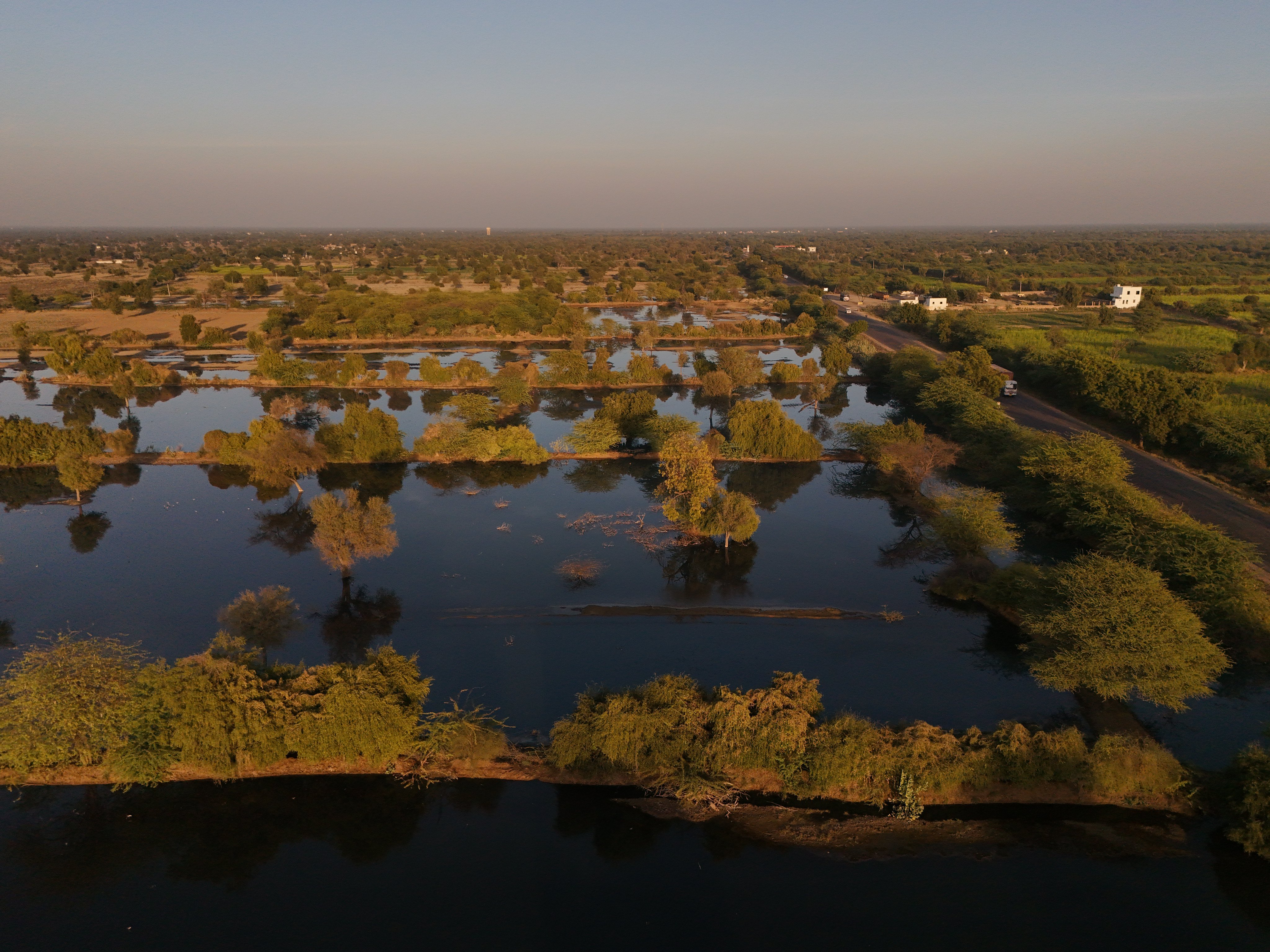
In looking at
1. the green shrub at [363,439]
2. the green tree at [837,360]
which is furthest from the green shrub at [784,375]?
the green shrub at [363,439]

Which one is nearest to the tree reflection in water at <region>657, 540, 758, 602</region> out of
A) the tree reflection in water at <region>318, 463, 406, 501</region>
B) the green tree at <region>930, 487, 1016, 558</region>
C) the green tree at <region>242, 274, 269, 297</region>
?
the green tree at <region>930, 487, 1016, 558</region>

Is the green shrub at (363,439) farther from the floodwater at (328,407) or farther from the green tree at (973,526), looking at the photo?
the green tree at (973,526)

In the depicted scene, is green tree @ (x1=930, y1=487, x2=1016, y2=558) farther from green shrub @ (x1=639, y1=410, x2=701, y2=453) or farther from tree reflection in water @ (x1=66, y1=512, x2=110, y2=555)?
tree reflection in water @ (x1=66, y1=512, x2=110, y2=555)

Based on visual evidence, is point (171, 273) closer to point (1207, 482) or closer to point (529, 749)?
point (529, 749)

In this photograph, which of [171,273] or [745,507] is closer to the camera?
[745,507]

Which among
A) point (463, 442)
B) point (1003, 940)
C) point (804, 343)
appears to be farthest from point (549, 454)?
point (804, 343)

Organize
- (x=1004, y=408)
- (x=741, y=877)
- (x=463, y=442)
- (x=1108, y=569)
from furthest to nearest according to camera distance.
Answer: (x=1004, y=408), (x=463, y=442), (x=1108, y=569), (x=741, y=877)

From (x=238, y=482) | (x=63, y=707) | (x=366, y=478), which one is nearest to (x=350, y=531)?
(x=63, y=707)
